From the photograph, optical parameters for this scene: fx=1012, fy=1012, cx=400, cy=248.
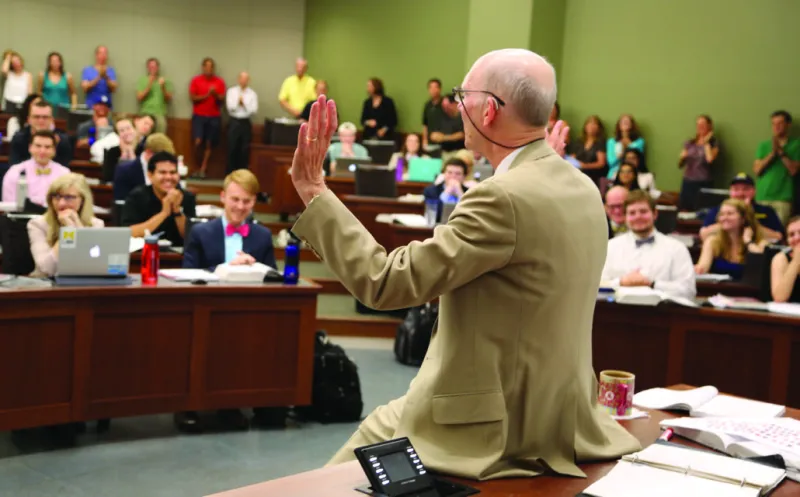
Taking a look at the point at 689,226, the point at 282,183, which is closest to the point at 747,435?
the point at 689,226

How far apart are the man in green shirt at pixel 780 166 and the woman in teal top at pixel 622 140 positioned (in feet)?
5.19

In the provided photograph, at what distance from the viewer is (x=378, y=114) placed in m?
14.1

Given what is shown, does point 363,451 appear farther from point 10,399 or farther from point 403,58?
point 403,58

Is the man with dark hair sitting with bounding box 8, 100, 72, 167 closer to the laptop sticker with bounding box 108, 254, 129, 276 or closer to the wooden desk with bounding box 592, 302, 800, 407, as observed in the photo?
the laptop sticker with bounding box 108, 254, 129, 276

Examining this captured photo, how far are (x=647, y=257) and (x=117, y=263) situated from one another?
285cm

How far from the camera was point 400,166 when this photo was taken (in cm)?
1064

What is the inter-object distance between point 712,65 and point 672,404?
947 cm

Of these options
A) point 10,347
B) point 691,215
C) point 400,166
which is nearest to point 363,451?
point 10,347

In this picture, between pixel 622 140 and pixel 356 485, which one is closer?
pixel 356 485

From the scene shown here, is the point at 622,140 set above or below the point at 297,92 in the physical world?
below

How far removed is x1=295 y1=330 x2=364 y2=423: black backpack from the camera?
5406mm

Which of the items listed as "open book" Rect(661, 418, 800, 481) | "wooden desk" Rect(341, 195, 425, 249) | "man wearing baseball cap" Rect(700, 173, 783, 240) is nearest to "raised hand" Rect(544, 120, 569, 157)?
"open book" Rect(661, 418, 800, 481)

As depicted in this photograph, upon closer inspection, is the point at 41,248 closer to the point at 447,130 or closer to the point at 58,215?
the point at 58,215

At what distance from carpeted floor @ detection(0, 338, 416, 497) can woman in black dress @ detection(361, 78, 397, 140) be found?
910 centimetres
